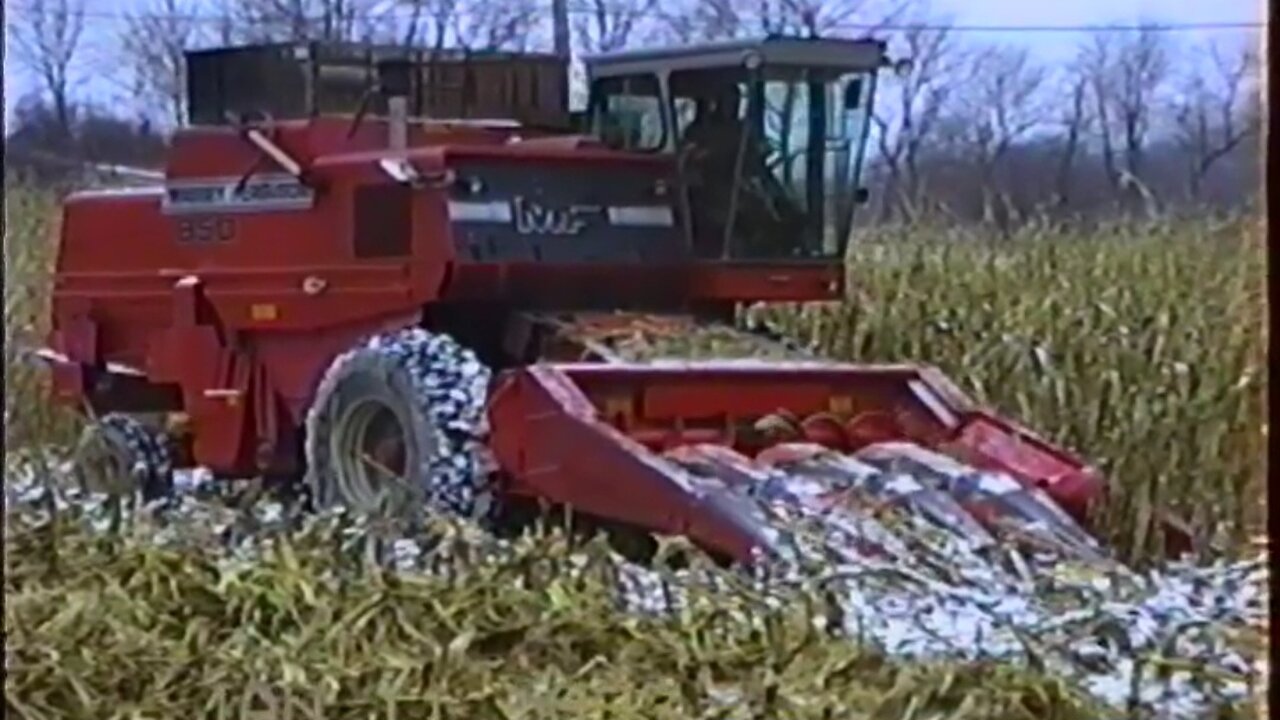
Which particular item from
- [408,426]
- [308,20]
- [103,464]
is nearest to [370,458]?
[408,426]

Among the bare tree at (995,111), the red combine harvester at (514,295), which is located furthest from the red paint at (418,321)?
the bare tree at (995,111)

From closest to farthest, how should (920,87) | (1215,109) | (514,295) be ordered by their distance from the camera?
1. (1215,109)
2. (920,87)
3. (514,295)

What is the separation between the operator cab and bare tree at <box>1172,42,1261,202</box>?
0.18 m

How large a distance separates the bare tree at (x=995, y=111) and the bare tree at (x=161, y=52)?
453 mm

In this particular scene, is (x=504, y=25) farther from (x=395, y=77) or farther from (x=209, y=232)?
(x=209, y=232)

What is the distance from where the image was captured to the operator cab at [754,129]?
142 centimetres

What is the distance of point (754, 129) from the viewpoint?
148 cm

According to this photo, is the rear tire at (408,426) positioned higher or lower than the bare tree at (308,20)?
lower

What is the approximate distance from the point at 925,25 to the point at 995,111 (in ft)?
0.21

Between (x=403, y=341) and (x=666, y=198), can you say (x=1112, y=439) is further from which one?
(x=403, y=341)

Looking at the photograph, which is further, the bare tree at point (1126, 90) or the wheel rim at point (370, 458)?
the wheel rim at point (370, 458)

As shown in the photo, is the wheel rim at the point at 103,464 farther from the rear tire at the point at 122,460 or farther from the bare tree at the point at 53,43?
the bare tree at the point at 53,43

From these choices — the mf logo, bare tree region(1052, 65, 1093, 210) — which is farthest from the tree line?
the mf logo

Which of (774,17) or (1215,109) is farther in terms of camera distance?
(774,17)
